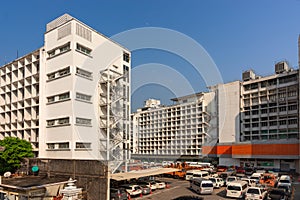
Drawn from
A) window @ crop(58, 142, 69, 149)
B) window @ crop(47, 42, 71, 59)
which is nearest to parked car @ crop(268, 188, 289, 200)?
window @ crop(58, 142, 69, 149)

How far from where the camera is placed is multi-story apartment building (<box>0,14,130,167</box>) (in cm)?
3353

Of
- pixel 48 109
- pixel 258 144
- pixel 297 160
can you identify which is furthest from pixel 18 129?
pixel 297 160

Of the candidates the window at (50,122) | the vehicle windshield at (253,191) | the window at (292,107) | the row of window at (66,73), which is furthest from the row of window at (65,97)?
the window at (292,107)

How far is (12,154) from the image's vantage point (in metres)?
36.2

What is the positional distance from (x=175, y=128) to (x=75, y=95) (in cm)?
4878

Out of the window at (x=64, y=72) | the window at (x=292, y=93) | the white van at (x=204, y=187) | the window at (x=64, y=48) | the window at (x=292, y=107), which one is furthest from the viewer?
the window at (x=292, y=93)

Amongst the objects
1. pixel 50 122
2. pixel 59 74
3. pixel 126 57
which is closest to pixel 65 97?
pixel 59 74

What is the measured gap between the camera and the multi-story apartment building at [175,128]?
68.8 meters

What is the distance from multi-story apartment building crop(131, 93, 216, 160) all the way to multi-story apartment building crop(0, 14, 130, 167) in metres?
32.8

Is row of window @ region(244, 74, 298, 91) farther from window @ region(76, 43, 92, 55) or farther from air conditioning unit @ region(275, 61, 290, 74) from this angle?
window @ region(76, 43, 92, 55)

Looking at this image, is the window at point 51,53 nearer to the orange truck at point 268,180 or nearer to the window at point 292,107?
the orange truck at point 268,180

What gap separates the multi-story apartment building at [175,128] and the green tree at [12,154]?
151 ft

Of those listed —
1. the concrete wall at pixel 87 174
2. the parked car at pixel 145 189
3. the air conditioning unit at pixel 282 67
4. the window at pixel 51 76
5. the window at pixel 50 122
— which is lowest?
the parked car at pixel 145 189

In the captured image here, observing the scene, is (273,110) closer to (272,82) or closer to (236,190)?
(272,82)
